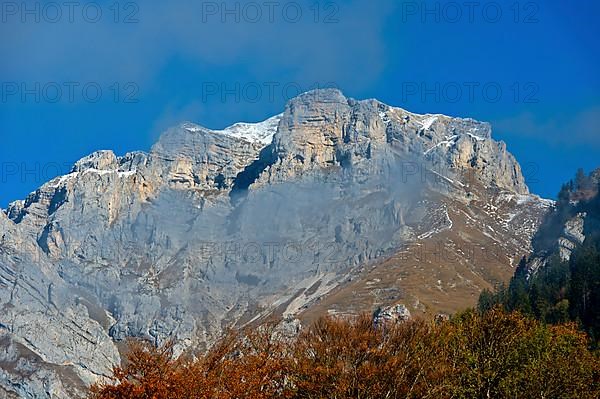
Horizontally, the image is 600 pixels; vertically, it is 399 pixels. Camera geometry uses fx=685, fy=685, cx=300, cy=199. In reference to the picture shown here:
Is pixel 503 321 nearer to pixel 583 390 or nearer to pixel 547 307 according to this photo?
pixel 583 390

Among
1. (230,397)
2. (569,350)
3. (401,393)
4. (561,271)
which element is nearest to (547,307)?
(561,271)

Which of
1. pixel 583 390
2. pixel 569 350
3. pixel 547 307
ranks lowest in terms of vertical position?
pixel 583 390

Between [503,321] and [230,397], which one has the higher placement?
[503,321]

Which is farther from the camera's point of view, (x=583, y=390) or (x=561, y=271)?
(x=561, y=271)

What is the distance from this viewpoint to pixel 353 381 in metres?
44.8

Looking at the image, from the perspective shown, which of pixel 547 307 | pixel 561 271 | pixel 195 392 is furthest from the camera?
pixel 561 271

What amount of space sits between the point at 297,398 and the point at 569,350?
22899mm

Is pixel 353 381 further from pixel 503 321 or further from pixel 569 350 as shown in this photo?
pixel 569 350

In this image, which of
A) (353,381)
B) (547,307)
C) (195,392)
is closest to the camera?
(195,392)

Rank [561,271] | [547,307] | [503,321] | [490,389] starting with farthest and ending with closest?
[561,271] → [547,307] → [503,321] → [490,389]

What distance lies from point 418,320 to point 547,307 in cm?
8790

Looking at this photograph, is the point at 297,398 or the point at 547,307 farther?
the point at 547,307

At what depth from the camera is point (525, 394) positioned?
47656mm

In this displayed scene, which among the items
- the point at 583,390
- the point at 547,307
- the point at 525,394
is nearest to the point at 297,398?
the point at 525,394
